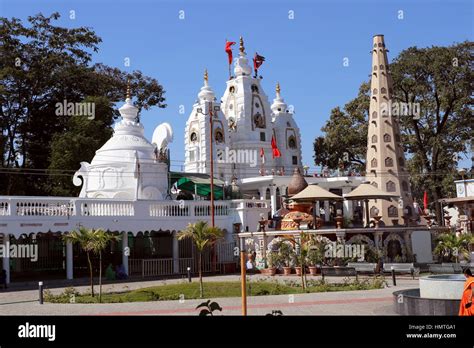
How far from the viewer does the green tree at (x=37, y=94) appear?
161ft

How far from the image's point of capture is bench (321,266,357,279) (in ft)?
85.3

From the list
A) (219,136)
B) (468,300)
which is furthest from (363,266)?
(219,136)

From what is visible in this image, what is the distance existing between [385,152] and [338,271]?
11.3 m

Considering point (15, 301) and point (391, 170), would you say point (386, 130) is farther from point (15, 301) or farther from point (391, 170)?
point (15, 301)

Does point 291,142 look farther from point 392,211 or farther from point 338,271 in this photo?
point 338,271

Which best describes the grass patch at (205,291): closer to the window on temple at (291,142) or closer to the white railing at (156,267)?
the white railing at (156,267)

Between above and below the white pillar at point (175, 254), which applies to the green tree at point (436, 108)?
above

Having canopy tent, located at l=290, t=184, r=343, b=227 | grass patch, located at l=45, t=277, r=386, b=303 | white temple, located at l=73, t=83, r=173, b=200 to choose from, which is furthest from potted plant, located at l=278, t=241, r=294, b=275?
white temple, located at l=73, t=83, r=173, b=200

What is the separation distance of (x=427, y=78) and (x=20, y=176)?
34.8 m

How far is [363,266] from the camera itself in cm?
2630

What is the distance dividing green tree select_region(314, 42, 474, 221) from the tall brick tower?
1452 centimetres

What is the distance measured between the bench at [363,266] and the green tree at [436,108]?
25.0 metres

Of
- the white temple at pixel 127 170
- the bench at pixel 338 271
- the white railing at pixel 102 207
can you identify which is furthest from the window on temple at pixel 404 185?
the white temple at pixel 127 170
